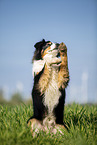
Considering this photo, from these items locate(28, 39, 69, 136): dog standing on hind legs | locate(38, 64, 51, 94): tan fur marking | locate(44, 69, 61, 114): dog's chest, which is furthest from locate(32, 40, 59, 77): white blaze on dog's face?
locate(44, 69, 61, 114): dog's chest

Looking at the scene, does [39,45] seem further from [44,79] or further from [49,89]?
[49,89]

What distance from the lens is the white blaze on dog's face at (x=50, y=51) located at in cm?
310

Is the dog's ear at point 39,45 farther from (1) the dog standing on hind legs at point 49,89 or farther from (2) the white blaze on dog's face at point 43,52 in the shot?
(1) the dog standing on hind legs at point 49,89

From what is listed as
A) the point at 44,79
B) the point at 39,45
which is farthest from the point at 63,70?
the point at 39,45

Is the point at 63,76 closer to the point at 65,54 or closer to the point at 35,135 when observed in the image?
the point at 65,54

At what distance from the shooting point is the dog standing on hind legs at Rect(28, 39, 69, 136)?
120 inches

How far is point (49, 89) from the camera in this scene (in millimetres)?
3068

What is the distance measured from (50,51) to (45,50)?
9cm

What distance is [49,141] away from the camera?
310cm

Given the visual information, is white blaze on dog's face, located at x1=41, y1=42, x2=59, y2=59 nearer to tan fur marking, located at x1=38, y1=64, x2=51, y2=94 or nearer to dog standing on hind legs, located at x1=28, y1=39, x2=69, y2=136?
dog standing on hind legs, located at x1=28, y1=39, x2=69, y2=136

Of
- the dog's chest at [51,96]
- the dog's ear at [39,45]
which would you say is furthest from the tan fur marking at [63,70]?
the dog's ear at [39,45]

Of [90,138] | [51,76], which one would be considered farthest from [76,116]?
[51,76]

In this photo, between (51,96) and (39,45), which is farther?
(39,45)

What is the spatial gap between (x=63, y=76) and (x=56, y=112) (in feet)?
1.90
